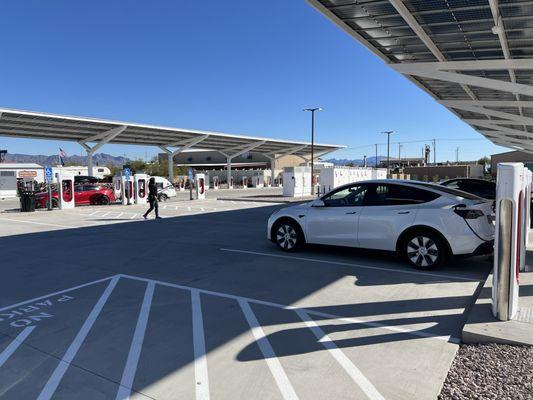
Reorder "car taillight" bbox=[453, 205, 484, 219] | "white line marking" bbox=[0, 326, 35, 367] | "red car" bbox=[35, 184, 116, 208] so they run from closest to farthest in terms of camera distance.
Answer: "white line marking" bbox=[0, 326, 35, 367] < "car taillight" bbox=[453, 205, 484, 219] < "red car" bbox=[35, 184, 116, 208]

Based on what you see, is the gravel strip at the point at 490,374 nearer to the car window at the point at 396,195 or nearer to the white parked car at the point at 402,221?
the white parked car at the point at 402,221

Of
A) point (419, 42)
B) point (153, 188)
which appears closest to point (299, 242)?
point (419, 42)

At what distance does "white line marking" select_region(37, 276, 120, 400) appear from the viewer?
11.5ft

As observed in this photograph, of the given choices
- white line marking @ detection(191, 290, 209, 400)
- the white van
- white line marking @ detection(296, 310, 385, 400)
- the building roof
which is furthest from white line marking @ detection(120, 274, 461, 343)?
the building roof

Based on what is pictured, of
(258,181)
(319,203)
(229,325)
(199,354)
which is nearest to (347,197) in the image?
(319,203)

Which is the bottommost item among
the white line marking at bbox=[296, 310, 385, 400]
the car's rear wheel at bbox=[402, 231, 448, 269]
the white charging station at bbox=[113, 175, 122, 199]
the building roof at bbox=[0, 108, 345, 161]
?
the white line marking at bbox=[296, 310, 385, 400]

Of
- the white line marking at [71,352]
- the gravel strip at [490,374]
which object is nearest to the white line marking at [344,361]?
the gravel strip at [490,374]

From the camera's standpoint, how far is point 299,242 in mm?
8914

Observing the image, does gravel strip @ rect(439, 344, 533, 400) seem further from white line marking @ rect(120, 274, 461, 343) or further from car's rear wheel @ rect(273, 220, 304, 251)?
car's rear wheel @ rect(273, 220, 304, 251)

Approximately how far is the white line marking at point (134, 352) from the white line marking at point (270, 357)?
115cm

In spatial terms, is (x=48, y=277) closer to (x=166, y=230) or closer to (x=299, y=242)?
(x=299, y=242)

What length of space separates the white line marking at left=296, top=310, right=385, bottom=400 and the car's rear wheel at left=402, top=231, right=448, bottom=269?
10.0 ft

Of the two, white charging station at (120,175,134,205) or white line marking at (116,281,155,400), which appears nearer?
white line marking at (116,281,155,400)

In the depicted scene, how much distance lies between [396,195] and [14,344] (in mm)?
6070
